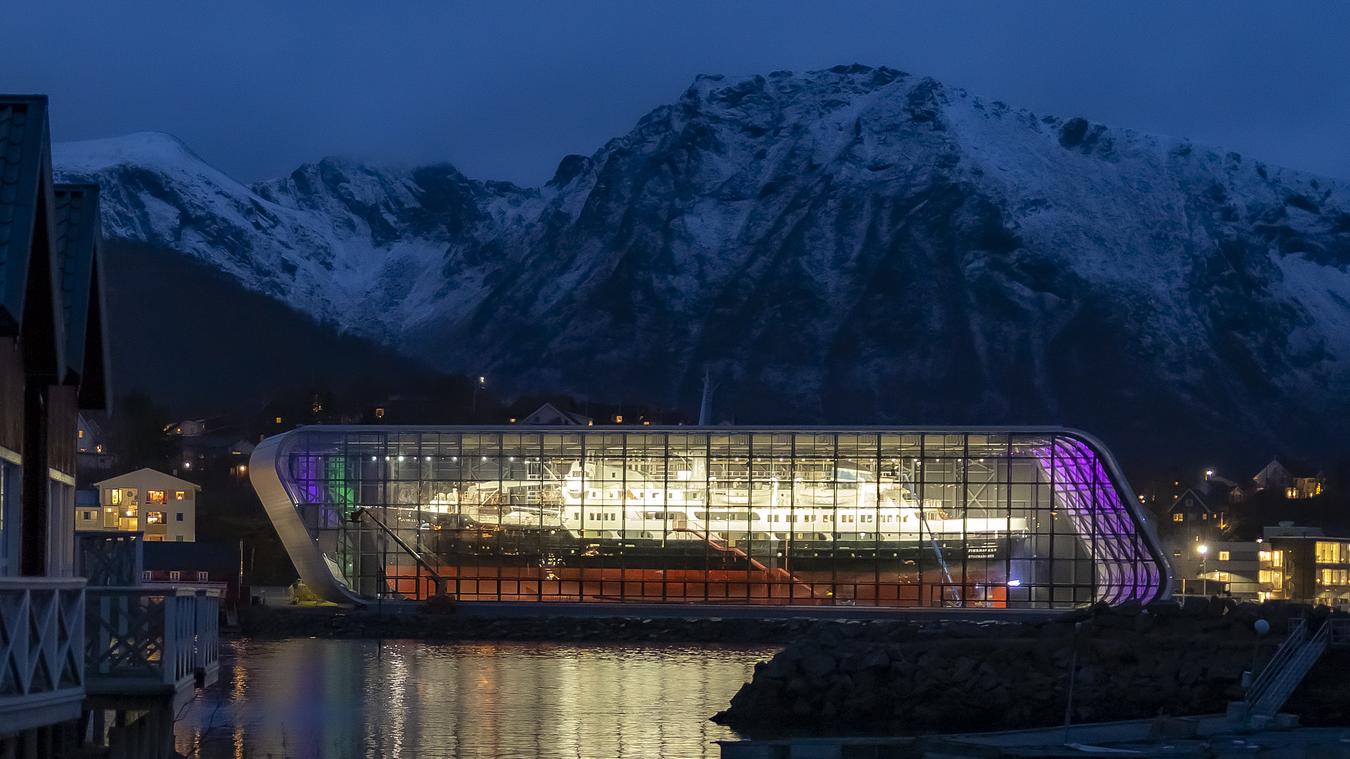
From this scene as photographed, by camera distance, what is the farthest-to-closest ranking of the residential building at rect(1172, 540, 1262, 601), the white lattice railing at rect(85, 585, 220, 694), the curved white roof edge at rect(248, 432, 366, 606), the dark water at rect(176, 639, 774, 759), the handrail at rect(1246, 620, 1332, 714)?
the residential building at rect(1172, 540, 1262, 601)
the curved white roof edge at rect(248, 432, 366, 606)
the handrail at rect(1246, 620, 1332, 714)
the dark water at rect(176, 639, 774, 759)
the white lattice railing at rect(85, 585, 220, 694)

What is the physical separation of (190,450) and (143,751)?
517 feet

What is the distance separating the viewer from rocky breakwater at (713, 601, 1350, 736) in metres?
50.7

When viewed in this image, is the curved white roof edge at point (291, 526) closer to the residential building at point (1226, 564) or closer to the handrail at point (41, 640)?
the residential building at point (1226, 564)

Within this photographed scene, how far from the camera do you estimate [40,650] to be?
15.0 metres

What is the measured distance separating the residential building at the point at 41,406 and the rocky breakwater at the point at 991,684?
86.0 feet

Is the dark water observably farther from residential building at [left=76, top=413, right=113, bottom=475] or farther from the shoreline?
residential building at [left=76, top=413, right=113, bottom=475]

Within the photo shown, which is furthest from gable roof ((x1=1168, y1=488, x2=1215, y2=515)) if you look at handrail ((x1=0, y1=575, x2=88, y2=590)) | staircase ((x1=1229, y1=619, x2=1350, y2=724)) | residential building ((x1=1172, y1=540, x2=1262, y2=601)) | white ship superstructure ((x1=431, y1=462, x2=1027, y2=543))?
handrail ((x1=0, y1=575, x2=88, y2=590))

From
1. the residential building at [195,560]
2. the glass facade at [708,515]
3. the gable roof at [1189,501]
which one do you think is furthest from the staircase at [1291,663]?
the gable roof at [1189,501]

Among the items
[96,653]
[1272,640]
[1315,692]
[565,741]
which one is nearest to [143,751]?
[96,653]

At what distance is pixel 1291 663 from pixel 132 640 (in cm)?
3783

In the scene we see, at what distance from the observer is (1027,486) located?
85.3m

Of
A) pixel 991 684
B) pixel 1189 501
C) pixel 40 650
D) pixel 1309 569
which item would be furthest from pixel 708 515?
pixel 1189 501

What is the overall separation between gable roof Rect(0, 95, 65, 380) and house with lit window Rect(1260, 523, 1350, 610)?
98300 millimetres

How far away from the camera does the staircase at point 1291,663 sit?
50062 mm
